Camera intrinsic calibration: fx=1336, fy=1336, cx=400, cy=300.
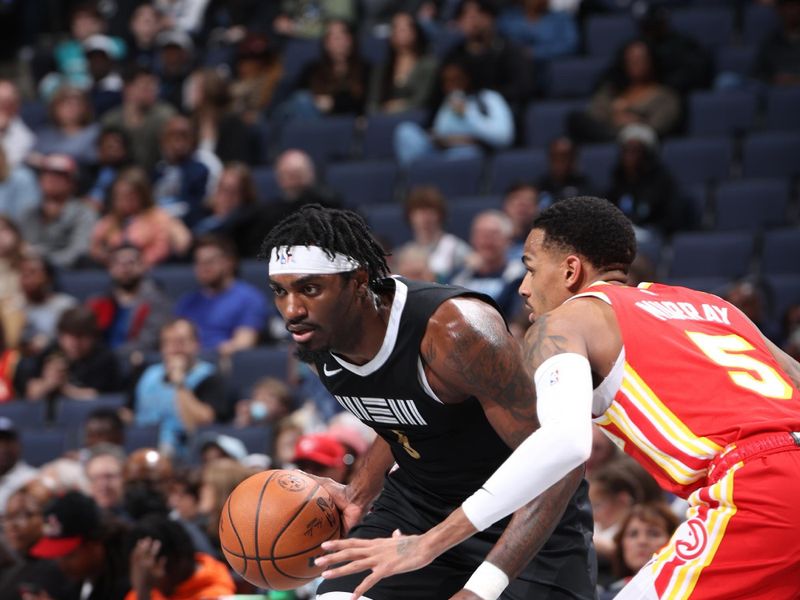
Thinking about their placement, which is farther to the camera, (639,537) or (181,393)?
(181,393)

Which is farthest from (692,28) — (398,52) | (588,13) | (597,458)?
(597,458)

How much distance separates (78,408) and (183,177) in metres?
2.61

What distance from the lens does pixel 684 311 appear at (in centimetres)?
366

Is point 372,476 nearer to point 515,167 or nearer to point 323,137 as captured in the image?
point 515,167

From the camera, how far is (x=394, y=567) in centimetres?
334

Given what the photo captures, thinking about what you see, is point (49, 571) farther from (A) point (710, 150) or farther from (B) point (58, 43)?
(B) point (58, 43)

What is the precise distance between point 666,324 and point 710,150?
21.4 ft

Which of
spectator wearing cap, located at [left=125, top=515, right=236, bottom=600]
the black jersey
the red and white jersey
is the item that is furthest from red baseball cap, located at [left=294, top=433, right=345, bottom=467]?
the red and white jersey

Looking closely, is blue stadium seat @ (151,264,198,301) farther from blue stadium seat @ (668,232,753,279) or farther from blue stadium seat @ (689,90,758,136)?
blue stadium seat @ (689,90,758,136)

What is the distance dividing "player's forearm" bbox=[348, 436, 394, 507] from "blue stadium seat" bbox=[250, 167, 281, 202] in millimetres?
6826

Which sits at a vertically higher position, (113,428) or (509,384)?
(509,384)

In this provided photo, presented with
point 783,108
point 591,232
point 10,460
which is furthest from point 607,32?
point 591,232

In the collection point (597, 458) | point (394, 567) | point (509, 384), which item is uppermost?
point (509, 384)

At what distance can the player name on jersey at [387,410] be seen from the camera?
154 inches
